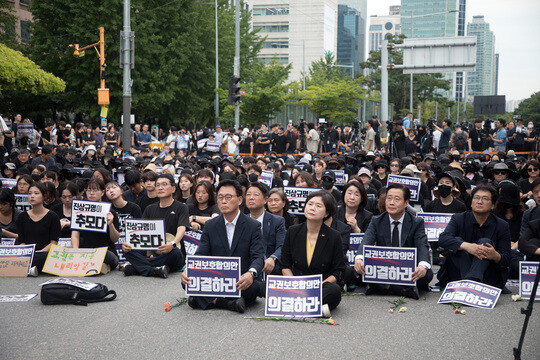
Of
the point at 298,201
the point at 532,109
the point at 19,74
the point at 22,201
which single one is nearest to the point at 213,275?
the point at 298,201

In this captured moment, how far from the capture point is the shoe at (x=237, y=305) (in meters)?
7.50

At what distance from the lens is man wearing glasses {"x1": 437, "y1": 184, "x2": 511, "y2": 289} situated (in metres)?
8.07

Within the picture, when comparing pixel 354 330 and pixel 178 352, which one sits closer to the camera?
pixel 178 352

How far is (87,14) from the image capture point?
3559 cm

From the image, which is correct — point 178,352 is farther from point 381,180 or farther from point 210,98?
point 210,98

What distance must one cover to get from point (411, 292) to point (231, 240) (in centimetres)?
245

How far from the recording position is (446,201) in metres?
10.7

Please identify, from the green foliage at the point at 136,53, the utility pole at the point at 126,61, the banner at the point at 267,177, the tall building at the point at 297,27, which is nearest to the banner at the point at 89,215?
the banner at the point at 267,177

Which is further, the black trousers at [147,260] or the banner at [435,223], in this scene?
the banner at [435,223]

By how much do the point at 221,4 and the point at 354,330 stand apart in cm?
5056

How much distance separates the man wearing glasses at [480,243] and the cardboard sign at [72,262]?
522 centimetres

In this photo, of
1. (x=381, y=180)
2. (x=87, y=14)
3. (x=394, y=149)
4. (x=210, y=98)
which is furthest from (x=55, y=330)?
(x=210, y=98)

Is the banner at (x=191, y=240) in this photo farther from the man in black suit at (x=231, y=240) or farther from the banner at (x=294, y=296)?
the banner at (x=294, y=296)

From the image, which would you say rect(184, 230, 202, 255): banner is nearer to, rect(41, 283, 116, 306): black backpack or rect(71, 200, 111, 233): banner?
rect(71, 200, 111, 233): banner
